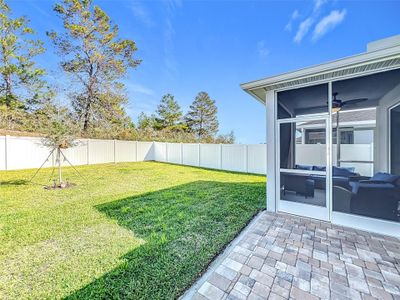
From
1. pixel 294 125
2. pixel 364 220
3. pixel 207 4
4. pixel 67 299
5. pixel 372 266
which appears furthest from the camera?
pixel 207 4

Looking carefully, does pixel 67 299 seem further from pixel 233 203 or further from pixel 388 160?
pixel 388 160

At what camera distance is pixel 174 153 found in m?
15.2

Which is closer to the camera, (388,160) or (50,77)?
(388,160)

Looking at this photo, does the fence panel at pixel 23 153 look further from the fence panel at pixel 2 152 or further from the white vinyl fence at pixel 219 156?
the white vinyl fence at pixel 219 156

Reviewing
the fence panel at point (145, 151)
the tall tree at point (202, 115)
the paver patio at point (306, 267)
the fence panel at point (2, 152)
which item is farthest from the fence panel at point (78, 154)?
the tall tree at point (202, 115)

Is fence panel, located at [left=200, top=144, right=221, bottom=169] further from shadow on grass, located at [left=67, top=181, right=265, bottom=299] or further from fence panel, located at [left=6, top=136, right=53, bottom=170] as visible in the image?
fence panel, located at [left=6, top=136, right=53, bottom=170]

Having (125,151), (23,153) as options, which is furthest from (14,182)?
(125,151)

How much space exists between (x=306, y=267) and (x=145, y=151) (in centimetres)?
1532

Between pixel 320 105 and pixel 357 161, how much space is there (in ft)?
12.9

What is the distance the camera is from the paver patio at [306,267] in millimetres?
2039

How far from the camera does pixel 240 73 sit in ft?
41.8

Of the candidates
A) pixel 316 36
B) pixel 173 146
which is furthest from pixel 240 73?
pixel 173 146

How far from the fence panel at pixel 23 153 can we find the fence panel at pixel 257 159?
11.1 metres

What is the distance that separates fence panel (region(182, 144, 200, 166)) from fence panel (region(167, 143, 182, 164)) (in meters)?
0.45
